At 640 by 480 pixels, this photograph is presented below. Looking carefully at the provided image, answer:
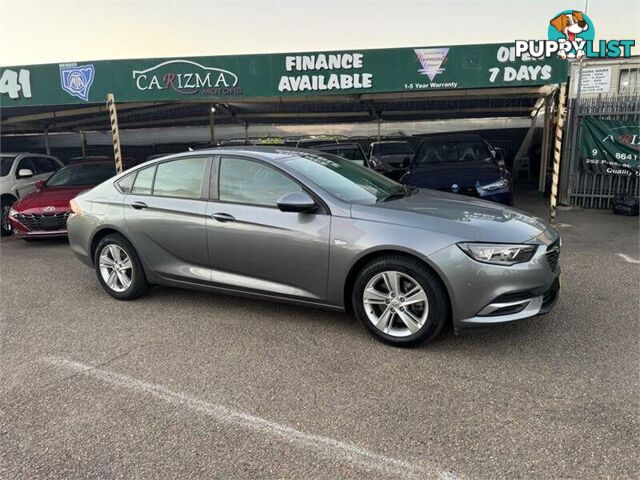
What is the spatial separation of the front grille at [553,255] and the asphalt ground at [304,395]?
592 mm

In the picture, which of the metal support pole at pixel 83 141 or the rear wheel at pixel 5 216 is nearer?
the rear wheel at pixel 5 216

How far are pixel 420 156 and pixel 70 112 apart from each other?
11482 millimetres

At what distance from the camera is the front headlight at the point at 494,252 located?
3486mm

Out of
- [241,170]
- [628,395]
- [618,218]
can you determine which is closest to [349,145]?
[618,218]

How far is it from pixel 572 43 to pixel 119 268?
30.1ft

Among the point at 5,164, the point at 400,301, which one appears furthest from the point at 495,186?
the point at 5,164

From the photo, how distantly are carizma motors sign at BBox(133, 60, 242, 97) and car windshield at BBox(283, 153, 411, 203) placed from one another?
232 inches

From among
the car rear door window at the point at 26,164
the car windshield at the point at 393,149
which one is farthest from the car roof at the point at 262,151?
the car windshield at the point at 393,149

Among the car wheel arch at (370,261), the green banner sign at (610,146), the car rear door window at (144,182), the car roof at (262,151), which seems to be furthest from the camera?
the green banner sign at (610,146)

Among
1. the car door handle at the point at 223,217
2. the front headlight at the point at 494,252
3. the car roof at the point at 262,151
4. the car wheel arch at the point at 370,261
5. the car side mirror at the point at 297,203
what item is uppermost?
the car roof at the point at 262,151

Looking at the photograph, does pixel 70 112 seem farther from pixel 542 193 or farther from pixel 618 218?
pixel 618 218

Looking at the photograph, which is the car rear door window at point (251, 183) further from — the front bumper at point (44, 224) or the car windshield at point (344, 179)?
the front bumper at point (44, 224)

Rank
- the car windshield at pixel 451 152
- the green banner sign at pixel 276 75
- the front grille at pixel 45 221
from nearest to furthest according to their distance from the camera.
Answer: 1. the front grille at pixel 45 221
2. the car windshield at pixel 451 152
3. the green banner sign at pixel 276 75

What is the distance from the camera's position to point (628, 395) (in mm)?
3064
